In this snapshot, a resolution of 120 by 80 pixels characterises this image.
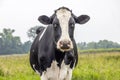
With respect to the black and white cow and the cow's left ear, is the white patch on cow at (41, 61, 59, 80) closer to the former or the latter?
the black and white cow

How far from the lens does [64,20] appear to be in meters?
8.47

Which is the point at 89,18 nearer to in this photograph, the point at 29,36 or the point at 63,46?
the point at 63,46

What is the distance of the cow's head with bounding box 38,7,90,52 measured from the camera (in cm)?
798

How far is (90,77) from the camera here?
13898 millimetres

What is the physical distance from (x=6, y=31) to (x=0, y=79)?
71188 millimetres

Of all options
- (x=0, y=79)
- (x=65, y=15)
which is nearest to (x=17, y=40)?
(x=0, y=79)

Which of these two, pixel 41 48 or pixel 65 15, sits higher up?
pixel 65 15

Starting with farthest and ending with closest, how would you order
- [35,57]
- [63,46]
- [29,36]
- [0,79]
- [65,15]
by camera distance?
[29,36] → [0,79] → [35,57] → [65,15] → [63,46]

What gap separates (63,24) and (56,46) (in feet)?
2.03

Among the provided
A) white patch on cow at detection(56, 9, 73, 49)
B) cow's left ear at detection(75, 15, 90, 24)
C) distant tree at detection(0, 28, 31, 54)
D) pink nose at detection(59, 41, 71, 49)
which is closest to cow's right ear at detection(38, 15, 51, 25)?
white patch on cow at detection(56, 9, 73, 49)

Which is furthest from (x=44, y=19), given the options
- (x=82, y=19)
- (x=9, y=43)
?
(x=9, y=43)

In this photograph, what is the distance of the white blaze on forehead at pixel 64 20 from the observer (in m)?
8.18

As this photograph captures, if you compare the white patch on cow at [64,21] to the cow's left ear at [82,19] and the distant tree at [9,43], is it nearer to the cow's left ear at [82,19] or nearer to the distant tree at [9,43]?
the cow's left ear at [82,19]

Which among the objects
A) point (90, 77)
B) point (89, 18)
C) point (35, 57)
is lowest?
point (90, 77)
